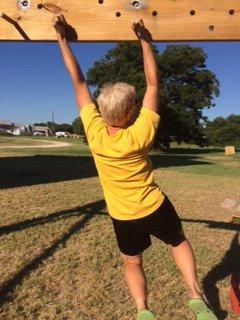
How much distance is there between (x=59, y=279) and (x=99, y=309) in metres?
0.83

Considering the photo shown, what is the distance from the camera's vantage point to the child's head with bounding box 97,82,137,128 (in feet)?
10.4

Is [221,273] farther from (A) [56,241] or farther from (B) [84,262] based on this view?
(A) [56,241]

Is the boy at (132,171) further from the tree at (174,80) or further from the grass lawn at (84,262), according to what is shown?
the tree at (174,80)

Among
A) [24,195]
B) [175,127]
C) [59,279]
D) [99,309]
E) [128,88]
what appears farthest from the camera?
[175,127]

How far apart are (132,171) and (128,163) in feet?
0.22

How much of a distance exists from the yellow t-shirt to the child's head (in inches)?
3.4

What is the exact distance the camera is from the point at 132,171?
335 centimetres

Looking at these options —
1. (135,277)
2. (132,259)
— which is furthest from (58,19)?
(135,277)

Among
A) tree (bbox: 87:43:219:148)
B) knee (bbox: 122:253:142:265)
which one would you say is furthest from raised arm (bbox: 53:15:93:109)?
tree (bbox: 87:43:219:148)

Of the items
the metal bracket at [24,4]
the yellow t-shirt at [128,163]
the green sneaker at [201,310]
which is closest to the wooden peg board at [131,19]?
the metal bracket at [24,4]

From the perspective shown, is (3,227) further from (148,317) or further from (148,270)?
(148,317)

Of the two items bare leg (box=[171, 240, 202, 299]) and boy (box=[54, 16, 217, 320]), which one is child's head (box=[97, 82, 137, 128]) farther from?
bare leg (box=[171, 240, 202, 299])

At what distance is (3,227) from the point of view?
6.99 meters

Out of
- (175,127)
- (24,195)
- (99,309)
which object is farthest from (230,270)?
(175,127)
